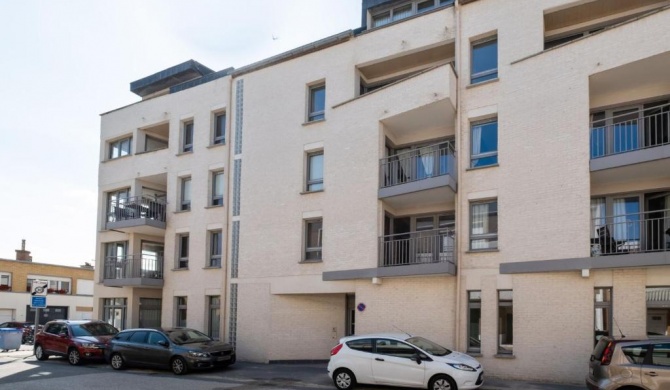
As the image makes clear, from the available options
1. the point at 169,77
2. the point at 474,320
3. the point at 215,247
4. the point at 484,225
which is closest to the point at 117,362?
the point at 215,247

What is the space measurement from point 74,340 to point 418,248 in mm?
11881

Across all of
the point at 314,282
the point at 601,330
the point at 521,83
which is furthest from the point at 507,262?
the point at 314,282

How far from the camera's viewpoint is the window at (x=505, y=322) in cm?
1550

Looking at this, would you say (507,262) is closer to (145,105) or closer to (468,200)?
(468,200)

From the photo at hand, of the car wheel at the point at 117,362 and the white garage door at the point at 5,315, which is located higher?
the car wheel at the point at 117,362

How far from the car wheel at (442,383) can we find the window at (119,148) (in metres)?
19.3

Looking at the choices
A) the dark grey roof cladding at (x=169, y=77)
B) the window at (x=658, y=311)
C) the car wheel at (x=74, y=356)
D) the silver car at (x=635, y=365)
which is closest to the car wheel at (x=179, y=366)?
the car wheel at (x=74, y=356)

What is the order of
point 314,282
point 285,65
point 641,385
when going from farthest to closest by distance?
point 285,65 < point 314,282 < point 641,385

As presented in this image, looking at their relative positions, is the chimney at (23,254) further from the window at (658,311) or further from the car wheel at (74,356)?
the window at (658,311)

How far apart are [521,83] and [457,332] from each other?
23.1ft

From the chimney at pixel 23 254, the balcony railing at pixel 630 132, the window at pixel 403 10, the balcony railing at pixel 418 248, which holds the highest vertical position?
the window at pixel 403 10

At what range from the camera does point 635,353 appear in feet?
33.9

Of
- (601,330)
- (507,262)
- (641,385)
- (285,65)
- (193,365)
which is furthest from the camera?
(285,65)

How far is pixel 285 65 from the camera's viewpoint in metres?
21.5
